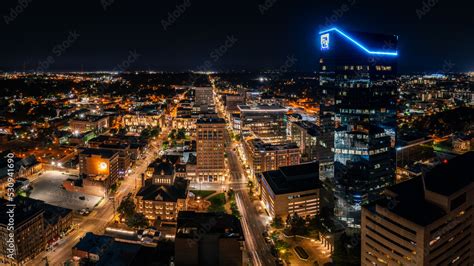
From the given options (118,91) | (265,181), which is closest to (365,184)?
(265,181)

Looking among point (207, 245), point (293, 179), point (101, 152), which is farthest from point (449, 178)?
point (101, 152)

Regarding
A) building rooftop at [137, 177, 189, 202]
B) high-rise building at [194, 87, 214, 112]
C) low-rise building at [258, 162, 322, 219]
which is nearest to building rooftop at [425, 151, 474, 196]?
low-rise building at [258, 162, 322, 219]

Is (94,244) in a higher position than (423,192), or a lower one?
lower

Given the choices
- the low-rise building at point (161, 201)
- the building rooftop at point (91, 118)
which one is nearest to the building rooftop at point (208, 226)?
the low-rise building at point (161, 201)

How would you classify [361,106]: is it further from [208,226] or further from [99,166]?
[99,166]

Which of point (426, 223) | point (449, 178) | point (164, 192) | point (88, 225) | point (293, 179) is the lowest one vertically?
point (88, 225)

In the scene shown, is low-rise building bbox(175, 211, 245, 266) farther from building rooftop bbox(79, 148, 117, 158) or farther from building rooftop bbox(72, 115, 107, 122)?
building rooftop bbox(72, 115, 107, 122)
